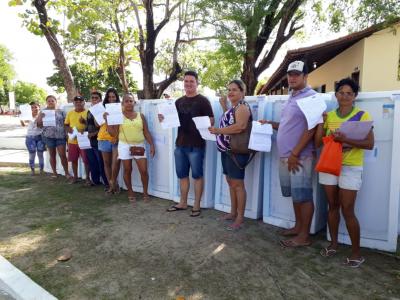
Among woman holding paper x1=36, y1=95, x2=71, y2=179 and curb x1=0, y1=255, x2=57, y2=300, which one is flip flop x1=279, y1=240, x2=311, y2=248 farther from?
woman holding paper x1=36, y1=95, x2=71, y2=179

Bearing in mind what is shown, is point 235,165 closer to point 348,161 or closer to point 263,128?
point 263,128

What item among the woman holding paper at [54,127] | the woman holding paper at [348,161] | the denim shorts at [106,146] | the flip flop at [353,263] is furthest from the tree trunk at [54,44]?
the flip flop at [353,263]

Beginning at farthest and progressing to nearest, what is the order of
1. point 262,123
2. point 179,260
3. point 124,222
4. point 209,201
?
1. point 209,201
2. point 124,222
3. point 262,123
4. point 179,260

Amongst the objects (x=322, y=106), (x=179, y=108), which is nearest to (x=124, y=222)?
(x=179, y=108)

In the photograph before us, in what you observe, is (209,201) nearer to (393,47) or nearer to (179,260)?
(179,260)

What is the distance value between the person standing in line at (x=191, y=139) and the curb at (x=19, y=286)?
2.33 metres

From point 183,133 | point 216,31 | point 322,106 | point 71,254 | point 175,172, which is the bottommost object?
point 71,254

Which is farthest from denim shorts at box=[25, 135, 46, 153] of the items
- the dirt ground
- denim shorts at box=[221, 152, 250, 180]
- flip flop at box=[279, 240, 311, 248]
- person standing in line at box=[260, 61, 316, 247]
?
flip flop at box=[279, 240, 311, 248]

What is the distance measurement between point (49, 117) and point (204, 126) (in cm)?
412

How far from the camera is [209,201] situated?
5.18 metres

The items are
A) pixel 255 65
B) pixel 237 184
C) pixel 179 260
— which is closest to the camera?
pixel 179 260

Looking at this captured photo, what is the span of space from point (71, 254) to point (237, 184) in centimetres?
215

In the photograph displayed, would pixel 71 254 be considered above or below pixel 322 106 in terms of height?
below

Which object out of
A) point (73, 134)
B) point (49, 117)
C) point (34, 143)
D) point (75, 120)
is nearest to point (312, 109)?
point (75, 120)
